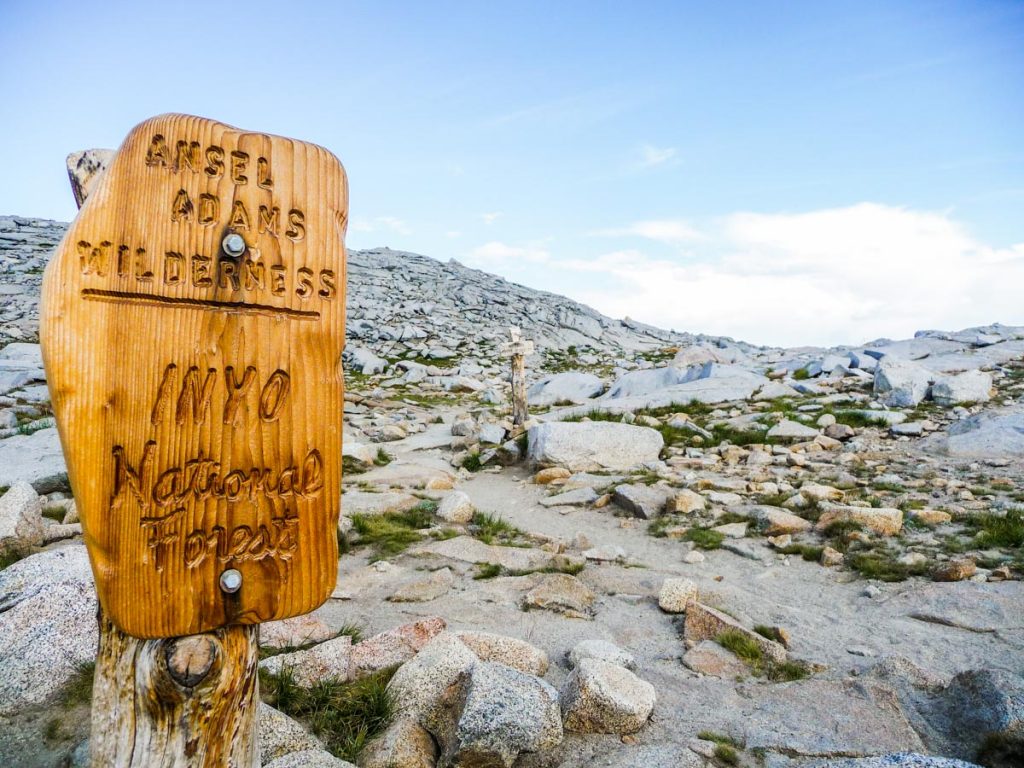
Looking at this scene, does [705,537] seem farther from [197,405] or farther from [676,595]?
[197,405]

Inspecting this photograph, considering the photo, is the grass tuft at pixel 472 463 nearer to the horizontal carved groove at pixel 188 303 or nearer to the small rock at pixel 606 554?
the small rock at pixel 606 554

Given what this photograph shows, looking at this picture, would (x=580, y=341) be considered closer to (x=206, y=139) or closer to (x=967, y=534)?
(x=967, y=534)

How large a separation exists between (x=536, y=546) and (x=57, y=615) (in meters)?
4.47

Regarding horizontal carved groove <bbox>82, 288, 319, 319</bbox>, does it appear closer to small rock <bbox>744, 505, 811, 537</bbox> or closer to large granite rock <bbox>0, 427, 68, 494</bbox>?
small rock <bbox>744, 505, 811, 537</bbox>

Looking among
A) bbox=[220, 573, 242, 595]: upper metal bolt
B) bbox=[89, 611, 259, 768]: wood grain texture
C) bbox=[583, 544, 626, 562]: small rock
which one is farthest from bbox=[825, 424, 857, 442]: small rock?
bbox=[220, 573, 242, 595]: upper metal bolt

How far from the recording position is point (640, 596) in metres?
5.48

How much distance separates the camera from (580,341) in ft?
136

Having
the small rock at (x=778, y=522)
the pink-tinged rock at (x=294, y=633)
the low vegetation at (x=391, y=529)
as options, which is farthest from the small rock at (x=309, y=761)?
the small rock at (x=778, y=522)

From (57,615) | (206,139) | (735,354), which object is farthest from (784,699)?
(735,354)

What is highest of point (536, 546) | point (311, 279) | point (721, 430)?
point (311, 279)

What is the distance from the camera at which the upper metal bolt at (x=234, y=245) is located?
78.2 inches

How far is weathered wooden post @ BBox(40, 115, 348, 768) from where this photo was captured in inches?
74.5

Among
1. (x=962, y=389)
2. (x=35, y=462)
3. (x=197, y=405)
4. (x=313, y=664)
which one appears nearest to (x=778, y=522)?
(x=313, y=664)

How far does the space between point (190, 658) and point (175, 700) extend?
0.16 meters
